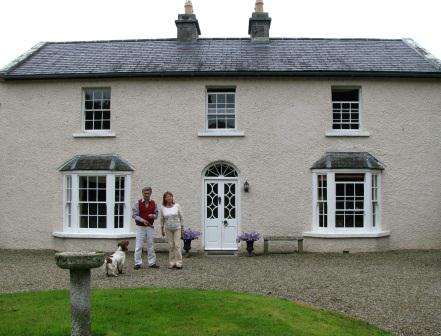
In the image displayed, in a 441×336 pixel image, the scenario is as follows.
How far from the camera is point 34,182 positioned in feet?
52.5

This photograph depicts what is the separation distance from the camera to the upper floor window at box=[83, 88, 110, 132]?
16250 mm

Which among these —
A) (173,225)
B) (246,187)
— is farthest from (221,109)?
(173,225)

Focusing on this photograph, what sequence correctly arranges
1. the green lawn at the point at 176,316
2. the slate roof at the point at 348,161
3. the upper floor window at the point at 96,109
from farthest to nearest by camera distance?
the upper floor window at the point at 96,109
the slate roof at the point at 348,161
the green lawn at the point at 176,316

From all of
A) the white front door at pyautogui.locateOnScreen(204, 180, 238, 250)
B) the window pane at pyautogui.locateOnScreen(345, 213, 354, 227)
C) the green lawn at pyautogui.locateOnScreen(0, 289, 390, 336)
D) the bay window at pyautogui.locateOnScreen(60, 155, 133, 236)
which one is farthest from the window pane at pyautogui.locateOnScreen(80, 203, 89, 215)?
the window pane at pyautogui.locateOnScreen(345, 213, 354, 227)

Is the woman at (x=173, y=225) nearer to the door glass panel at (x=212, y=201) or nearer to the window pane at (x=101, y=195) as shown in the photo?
the door glass panel at (x=212, y=201)

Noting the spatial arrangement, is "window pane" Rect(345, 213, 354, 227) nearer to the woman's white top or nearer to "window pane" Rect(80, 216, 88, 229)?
the woman's white top

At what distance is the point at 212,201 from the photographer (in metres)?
15.7

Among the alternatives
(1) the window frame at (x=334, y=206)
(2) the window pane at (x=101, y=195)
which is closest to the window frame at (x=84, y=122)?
(2) the window pane at (x=101, y=195)

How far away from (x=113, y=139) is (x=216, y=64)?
13.5 feet

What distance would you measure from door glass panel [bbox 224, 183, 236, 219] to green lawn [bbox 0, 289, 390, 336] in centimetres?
→ 704

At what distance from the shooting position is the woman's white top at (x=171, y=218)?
1175cm

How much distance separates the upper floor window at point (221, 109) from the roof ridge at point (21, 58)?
21.4 feet

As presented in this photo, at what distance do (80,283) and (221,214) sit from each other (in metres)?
9.60

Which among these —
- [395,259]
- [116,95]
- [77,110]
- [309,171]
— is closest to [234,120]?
[309,171]
